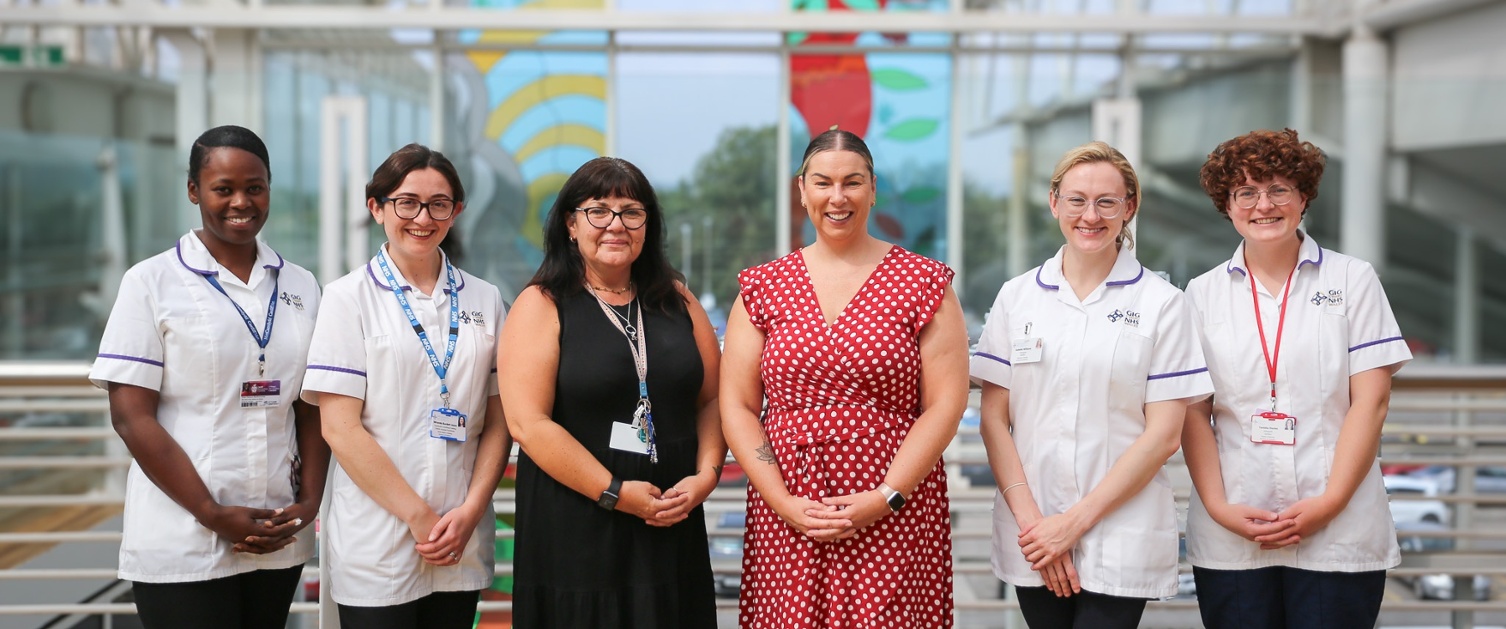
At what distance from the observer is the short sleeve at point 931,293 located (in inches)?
101

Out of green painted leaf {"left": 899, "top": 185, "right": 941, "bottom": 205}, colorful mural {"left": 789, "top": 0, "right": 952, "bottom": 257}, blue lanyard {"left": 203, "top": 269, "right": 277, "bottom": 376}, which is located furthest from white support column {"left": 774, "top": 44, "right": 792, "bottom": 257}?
blue lanyard {"left": 203, "top": 269, "right": 277, "bottom": 376}

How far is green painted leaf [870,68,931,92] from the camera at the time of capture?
321 inches

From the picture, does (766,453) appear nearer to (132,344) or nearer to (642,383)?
(642,383)

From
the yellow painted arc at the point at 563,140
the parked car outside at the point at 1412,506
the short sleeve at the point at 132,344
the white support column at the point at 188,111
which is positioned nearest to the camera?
the short sleeve at the point at 132,344

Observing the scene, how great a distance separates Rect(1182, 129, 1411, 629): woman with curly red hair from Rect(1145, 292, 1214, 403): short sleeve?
141mm

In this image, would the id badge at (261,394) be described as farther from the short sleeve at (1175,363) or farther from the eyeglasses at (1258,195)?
the eyeglasses at (1258,195)

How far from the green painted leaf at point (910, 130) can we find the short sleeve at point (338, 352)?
19.4 feet

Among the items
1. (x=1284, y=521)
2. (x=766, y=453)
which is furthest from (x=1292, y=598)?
(x=766, y=453)

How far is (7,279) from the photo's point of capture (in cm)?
912

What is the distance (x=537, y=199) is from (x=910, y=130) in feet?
8.79

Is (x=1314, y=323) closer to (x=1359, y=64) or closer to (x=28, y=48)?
(x=1359, y=64)

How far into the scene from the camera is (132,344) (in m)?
2.43

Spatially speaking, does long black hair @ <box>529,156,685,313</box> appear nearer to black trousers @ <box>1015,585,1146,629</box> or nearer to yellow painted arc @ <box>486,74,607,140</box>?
black trousers @ <box>1015,585,1146,629</box>

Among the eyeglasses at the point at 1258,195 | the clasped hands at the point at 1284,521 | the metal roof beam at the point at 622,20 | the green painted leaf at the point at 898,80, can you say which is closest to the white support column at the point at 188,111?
the metal roof beam at the point at 622,20
